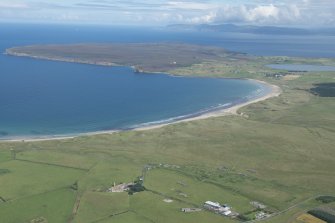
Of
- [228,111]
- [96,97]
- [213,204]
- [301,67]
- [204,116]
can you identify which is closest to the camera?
[213,204]

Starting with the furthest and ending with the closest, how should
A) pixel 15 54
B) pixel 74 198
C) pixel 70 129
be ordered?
1. pixel 15 54
2. pixel 70 129
3. pixel 74 198

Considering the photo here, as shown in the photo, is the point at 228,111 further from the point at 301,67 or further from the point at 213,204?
the point at 301,67

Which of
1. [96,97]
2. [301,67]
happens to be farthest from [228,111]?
[301,67]

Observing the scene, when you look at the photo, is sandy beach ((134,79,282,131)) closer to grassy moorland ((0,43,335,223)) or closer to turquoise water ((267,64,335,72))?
grassy moorland ((0,43,335,223))

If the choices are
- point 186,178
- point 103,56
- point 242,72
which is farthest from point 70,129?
point 103,56

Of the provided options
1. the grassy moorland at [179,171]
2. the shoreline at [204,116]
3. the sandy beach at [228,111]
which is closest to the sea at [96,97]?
the shoreline at [204,116]

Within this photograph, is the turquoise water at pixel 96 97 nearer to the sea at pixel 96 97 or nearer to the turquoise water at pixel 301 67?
the sea at pixel 96 97

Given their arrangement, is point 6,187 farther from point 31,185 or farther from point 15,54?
point 15,54

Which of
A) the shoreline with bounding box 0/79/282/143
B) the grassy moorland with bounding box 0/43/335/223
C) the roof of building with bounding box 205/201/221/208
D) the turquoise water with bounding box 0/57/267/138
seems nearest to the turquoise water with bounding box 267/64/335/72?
the shoreline with bounding box 0/79/282/143
